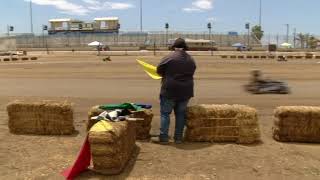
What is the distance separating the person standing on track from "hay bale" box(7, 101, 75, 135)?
6.72ft

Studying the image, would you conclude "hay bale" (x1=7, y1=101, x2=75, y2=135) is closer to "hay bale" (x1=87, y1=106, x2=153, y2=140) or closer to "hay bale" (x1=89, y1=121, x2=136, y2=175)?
"hay bale" (x1=87, y1=106, x2=153, y2=140)

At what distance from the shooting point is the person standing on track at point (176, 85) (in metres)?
8.59

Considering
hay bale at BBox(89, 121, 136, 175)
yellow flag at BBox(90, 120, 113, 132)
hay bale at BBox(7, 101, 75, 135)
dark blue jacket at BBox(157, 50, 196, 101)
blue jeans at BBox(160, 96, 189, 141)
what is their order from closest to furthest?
hay bale at BBox(89, 121, 136, 175), yellow flag at BBox(90, 120, 113, 132), dark blue jacket at BBox(157, 50, 196, 101), blue jeans at BBox(160, 96, 189, 141), hay bale at BBox(7, 101, 75, 135)

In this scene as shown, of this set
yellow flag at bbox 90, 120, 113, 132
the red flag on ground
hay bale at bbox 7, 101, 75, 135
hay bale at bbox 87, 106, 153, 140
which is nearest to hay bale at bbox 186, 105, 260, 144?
hay bale at bbox 87, 106, 153, 140

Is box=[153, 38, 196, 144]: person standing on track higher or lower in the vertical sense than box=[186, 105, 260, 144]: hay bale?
higher

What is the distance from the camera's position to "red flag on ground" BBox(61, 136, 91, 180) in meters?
6.83

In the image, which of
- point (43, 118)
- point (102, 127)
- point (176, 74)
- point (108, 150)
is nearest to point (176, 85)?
point (176, 74)

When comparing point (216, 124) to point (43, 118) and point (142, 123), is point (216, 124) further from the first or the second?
point (43, 118)

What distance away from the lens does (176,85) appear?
8.59 metres

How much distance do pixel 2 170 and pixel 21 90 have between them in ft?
37.8

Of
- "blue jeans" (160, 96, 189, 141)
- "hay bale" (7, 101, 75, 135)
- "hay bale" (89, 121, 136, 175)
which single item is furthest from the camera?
"hay bale" (7, 101, 75, 135)

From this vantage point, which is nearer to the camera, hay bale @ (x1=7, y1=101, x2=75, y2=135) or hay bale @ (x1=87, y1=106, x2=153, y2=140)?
hay bale @ (x1=87, y1=106, x2=153, y2=140)

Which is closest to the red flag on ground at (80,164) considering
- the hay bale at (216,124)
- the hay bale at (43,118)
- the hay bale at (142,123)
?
the hay bale at (142,123)

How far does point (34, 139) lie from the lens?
9164mm
